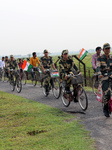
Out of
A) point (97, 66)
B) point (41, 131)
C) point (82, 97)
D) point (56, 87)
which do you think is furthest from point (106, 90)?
point (56, 87)

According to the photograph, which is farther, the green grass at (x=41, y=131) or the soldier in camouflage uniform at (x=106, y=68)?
the soldier in camouflage uniform at (x=106, y=68)

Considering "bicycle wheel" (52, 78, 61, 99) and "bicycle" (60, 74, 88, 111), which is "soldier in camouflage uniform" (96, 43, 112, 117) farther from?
"bicycle wheel" (52, 78, 61, 99)

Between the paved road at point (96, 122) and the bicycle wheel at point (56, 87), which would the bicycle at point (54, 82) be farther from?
the paved road at point (96, 122)

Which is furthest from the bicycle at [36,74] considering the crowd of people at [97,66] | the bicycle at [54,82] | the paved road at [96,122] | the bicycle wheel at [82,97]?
the bicycle wheel at [82,97]

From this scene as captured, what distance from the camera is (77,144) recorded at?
4.92 metres

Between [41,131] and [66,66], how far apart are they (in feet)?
10.2

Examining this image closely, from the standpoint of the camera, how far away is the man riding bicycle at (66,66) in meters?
8.35

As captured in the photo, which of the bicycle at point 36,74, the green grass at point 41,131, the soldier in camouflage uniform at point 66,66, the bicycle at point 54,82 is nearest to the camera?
the green grass at point 41,131

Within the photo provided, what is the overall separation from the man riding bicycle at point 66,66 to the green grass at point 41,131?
98 centimetres

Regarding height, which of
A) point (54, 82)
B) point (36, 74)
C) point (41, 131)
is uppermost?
point (36, 74)

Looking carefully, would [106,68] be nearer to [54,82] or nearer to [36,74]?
[54,82]

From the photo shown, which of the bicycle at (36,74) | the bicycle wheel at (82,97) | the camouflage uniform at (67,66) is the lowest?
the bicycle wheel at (82,97)

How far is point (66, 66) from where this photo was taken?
856cm

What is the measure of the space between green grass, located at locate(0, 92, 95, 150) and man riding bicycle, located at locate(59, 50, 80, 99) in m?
0.98
